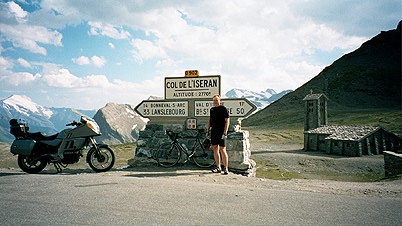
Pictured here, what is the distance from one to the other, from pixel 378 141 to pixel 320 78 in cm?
8159

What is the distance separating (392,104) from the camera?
67.5 metres

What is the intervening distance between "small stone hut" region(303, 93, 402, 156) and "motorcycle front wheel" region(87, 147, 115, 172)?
683 inches

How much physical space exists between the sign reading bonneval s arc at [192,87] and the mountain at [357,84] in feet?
164

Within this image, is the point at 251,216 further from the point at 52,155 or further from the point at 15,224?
the point at 52,155

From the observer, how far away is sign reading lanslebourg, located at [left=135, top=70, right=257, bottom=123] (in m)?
9.47

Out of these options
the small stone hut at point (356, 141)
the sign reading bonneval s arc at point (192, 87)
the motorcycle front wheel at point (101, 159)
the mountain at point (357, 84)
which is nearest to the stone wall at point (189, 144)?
the sign reading bonneval s arc at point (192, 87)

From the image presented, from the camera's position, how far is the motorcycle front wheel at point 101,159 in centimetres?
816

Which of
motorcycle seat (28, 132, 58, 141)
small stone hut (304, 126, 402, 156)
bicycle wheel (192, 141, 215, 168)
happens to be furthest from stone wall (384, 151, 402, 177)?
motorcycle seat (28, 132, 58, 141)

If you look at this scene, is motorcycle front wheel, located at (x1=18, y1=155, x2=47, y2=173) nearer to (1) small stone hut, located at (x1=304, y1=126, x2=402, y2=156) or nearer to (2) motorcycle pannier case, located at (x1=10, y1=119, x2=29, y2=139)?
(2) motorcycle pannier case, located at (x1=10, y1=119, x2=29, y2=139)

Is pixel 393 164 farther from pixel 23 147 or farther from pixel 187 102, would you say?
pixel 23 147

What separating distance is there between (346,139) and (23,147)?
1963cm

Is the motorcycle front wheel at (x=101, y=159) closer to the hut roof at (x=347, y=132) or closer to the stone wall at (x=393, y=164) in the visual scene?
the stone wall at (x=393, y=164)

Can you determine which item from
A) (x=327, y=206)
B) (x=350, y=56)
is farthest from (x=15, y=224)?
(x=350, y=56)

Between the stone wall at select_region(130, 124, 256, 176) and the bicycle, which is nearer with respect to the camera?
the stone wall at select_region(130, 124, 256, 176)
